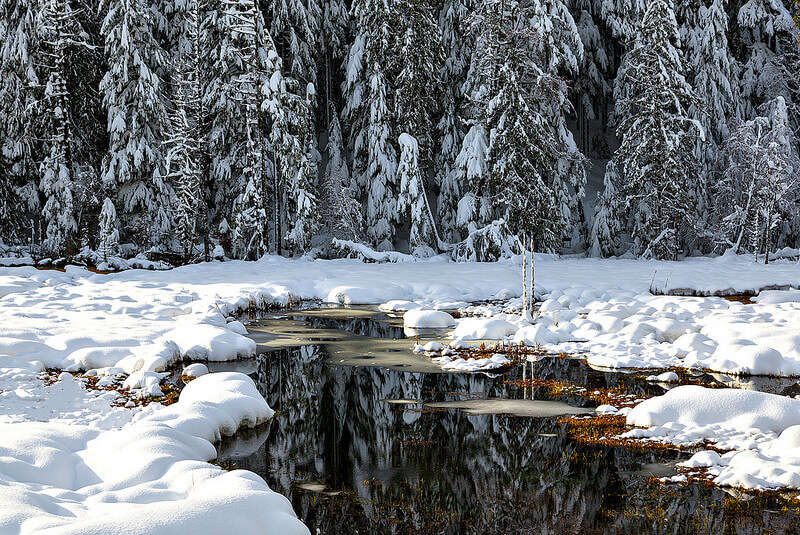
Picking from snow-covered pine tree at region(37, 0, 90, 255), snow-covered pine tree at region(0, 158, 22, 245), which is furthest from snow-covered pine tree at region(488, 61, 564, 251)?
snow-covered pine tree at region(0, 158, 22, 245)

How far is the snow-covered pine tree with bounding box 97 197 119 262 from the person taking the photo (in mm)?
25062

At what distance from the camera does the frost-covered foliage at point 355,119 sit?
24.9 metres

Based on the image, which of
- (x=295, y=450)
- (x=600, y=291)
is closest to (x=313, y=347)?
(x=295, y=450)

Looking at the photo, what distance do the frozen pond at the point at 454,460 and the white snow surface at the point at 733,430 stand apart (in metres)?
0.37

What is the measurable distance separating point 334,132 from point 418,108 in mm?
5982

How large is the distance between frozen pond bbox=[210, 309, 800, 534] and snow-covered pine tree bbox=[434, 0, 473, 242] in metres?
17.8

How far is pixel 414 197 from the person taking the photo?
26.5 metres

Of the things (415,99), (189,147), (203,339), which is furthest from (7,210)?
(203,339)

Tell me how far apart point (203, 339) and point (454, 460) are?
6.14 meters

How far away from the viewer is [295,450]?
25.5 ft

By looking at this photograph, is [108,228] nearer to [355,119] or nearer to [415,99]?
[355,119]

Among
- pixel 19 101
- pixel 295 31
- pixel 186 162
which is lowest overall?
pixel 186 162

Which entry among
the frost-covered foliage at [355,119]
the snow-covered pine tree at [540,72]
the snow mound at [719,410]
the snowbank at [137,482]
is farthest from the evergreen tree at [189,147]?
the snow mound at [719,410]

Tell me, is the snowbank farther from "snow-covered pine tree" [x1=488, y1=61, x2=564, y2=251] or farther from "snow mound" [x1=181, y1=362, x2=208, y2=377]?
"snow-covered pine tree" [x1=488, y1=61, x2=564, y2=251]
